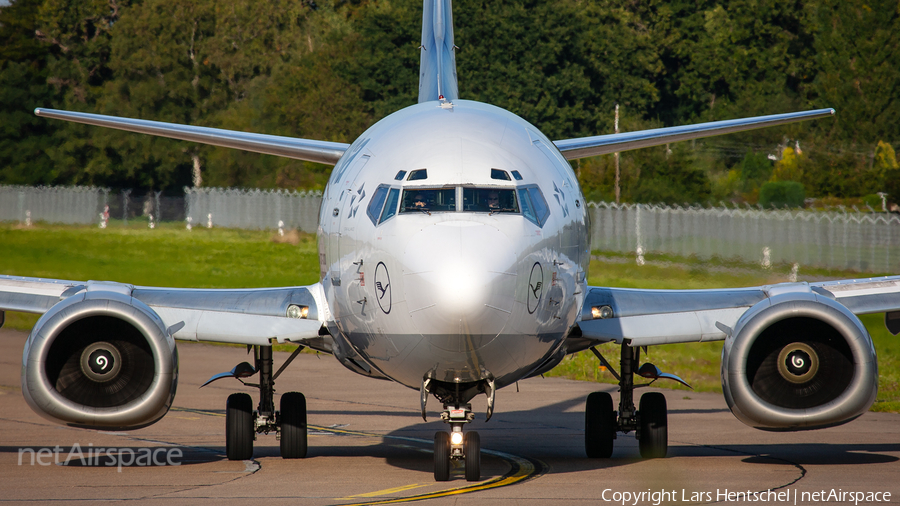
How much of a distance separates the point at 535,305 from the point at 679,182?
4531 cm

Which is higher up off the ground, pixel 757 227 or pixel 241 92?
pixel 241 92

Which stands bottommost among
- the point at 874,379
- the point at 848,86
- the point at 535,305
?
the point at 874,379

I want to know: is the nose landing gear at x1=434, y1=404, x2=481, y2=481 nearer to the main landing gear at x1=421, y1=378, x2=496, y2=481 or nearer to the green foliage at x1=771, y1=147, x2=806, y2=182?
the main landing gear at x1=421, y1=378, x2=496, y2=481

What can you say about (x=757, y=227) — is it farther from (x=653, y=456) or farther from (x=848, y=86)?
(x=848, y=86)

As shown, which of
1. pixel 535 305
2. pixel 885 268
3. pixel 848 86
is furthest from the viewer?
pixel 848 86

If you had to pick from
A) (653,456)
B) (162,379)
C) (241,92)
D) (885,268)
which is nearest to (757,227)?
(885,268)

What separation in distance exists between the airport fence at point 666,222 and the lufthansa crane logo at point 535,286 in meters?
27.5

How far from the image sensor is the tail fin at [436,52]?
1547 centimetres

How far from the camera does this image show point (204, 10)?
320 ft

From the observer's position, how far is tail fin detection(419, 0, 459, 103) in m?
15.5

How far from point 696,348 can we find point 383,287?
49.1 feet

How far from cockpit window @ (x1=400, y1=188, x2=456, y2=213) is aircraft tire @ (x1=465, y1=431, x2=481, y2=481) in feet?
7.29

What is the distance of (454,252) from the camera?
29.8 feet

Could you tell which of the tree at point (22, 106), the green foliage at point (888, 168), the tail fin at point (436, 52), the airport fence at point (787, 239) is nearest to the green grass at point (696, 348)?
the airport fence at point (787, 239)
